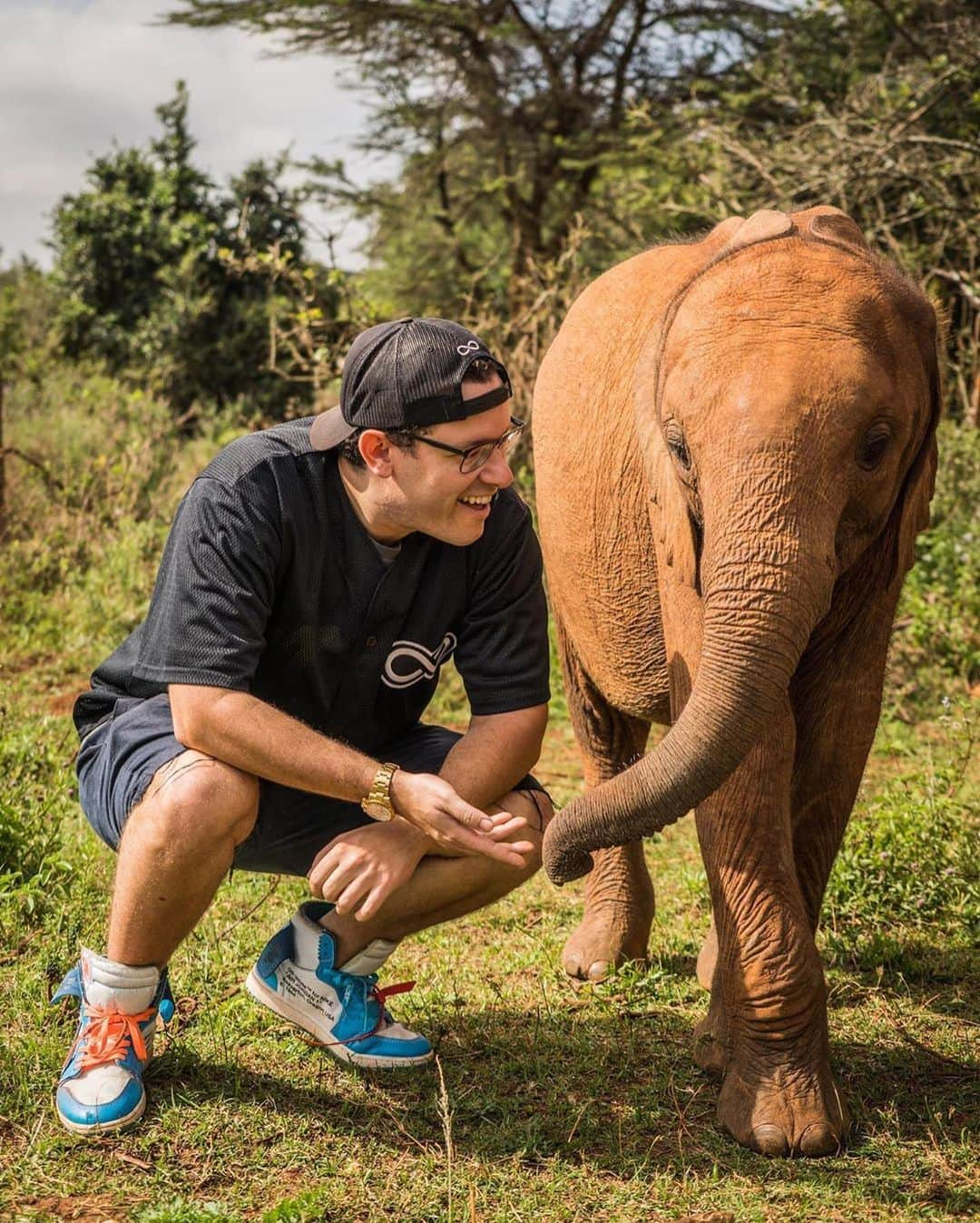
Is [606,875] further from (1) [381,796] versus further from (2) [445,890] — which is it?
(1) [381,796]

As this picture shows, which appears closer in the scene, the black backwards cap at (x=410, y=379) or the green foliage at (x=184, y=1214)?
the green foliage at (x=184, y=1214)

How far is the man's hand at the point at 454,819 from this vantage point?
345cm

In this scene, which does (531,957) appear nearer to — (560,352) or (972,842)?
(972,842)

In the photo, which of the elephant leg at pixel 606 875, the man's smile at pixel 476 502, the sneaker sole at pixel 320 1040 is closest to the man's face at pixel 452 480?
the man's smile at pixel 476 502

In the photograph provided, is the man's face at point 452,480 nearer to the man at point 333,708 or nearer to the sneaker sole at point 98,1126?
the man at point 333,708

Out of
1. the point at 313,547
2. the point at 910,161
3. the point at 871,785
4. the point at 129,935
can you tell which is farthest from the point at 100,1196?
the point at 910,161

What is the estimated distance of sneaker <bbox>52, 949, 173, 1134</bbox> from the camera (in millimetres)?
3465

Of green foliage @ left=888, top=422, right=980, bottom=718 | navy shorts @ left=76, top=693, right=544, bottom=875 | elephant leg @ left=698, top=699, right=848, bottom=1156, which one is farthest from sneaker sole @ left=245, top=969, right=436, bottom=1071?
green foliage @ left=888, top=422, right=980, bottom=718

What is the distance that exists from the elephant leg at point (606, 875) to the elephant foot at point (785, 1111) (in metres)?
1.14

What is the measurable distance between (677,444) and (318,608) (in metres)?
1.04

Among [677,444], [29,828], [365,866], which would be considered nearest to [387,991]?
[365,866]

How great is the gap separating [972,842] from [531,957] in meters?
1.69

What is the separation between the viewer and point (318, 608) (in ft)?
12.5

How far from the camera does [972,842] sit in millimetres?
5207
